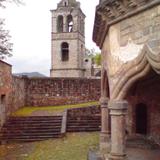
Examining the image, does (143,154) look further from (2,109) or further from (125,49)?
(2,109)

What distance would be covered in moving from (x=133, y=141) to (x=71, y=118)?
21.7ft

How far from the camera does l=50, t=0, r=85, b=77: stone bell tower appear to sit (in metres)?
45.5

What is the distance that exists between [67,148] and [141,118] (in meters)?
3.34

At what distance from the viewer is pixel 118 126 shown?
26.9ft

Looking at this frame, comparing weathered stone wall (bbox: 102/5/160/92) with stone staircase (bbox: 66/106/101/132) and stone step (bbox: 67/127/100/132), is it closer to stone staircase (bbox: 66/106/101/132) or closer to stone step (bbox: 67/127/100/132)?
stone step (bbox: 67/127/100/132)

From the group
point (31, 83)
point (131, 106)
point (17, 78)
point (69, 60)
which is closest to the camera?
point (131, 106)

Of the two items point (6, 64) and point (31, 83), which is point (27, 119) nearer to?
point (6, 64)

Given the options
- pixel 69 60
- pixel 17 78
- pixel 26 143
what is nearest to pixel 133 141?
pixel 26 143

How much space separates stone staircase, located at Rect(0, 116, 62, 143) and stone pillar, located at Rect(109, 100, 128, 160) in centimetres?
892

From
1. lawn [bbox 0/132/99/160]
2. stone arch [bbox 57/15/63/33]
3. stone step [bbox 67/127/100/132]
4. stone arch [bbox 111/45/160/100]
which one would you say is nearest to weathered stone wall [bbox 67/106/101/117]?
stone step [bbox 67/127/100/132]

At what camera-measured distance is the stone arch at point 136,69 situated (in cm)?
670

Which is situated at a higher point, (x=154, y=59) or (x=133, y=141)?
(x=154, y=59)

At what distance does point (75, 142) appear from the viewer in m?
15.5

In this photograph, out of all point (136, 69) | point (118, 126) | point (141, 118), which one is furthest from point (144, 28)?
point (141, 118)
